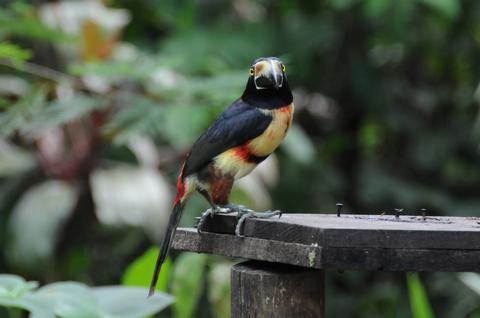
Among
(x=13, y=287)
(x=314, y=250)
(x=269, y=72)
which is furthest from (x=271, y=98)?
(x=13, y=287)

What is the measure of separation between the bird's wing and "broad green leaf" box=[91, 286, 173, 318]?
1.66 feet

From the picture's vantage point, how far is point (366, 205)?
602cm

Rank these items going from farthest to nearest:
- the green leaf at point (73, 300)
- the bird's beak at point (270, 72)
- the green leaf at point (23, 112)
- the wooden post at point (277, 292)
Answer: the green leaf at point (23, 112)
the green leaf at point (73, 300)
the bird's beak at point (270, 72)
the wooden post at point (277, 292)

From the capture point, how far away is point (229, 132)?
258 cm

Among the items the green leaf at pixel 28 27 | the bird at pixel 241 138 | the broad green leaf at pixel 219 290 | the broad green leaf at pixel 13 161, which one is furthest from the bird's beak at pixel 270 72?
the broad green leaf at pixel 13 161

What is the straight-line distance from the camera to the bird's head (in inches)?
100

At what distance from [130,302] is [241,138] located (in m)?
0.78

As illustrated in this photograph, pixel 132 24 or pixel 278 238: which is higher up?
pixel 132 24

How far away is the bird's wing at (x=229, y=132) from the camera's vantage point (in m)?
2.57

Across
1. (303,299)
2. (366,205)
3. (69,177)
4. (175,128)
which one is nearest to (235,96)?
(175,128)

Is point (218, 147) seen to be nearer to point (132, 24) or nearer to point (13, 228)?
point (13, 228)

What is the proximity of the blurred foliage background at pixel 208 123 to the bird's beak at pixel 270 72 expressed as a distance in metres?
1.01

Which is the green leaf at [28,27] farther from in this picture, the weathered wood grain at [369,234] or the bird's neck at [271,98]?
the weathered wood grain at [369,234]

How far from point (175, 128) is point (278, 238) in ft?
6.30
